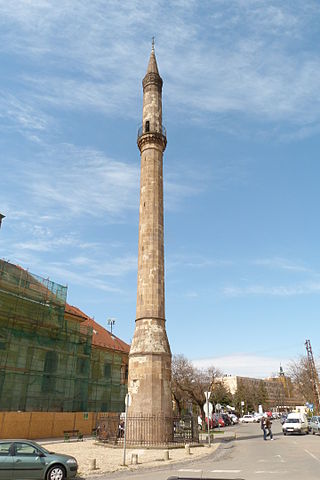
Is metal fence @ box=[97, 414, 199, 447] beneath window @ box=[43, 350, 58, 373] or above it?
beneath

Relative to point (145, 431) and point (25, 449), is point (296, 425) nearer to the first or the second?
point (145, 431)

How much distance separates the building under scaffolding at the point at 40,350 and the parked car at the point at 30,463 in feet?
50.6

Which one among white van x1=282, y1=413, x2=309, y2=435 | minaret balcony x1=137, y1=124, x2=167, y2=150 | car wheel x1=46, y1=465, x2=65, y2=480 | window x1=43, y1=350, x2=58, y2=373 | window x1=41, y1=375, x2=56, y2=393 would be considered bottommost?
car wheel x1=46, y1=465, x2=65, y2=480

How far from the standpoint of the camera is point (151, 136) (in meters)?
27.9

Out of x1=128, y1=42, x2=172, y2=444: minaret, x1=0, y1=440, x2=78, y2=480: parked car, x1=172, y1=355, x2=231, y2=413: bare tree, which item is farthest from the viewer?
x1=172, y1=355, x2=231, y2=413: bare tree

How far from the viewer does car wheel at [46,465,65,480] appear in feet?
36.2

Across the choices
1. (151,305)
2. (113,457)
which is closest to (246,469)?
(113,457)

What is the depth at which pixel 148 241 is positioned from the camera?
82.0 ft

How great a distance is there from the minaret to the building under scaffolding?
9773mm

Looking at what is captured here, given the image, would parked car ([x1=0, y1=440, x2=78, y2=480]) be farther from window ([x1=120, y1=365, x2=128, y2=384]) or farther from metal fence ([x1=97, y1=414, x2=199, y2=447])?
window ([x1=120, y1=365, x2=128, y2=384])

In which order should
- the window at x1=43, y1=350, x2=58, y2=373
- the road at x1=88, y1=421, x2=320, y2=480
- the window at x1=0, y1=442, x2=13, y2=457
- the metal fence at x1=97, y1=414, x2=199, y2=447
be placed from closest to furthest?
1. the window at x1=0, y1=442, x2=13, y2=457
2. the road at x1=88, y1=421, x2=320, y2=480
3. the metal fence at x1=97, y1=414, x2=199, y2=447
4. the window at x1=43, y1=350, x2=58, y2=373

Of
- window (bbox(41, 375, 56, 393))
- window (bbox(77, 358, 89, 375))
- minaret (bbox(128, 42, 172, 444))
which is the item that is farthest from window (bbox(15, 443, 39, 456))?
window (bbox(77, 358, 89, 375))

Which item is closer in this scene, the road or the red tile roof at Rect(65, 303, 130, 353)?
the road

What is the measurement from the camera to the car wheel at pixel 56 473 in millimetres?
11032
